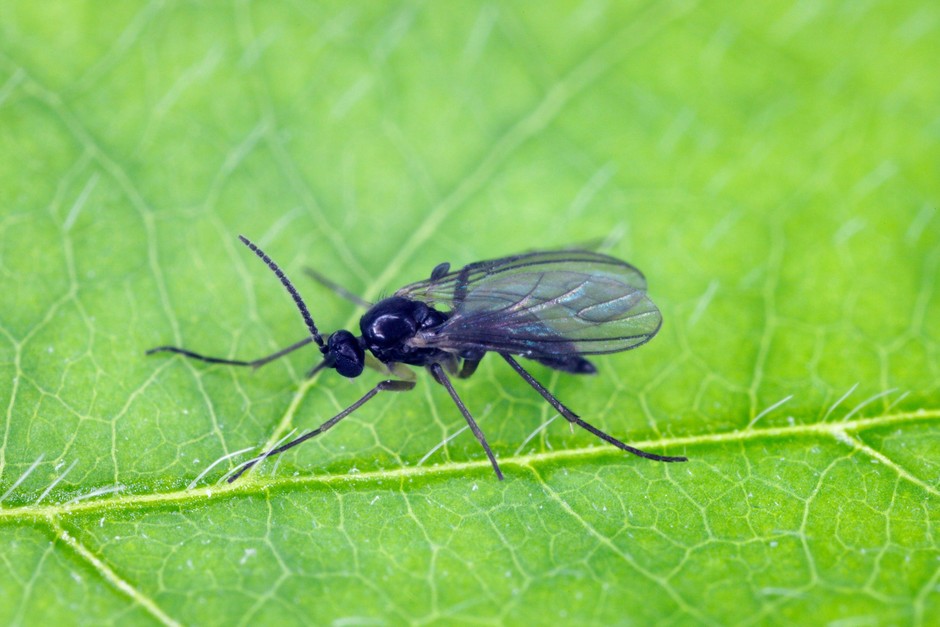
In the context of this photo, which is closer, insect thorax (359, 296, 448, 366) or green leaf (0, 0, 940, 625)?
green leaf (0, 0, 940, 625)

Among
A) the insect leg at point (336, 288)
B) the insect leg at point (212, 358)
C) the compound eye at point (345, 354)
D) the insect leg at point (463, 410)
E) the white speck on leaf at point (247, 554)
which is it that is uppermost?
the insect leg at point (336, 288)

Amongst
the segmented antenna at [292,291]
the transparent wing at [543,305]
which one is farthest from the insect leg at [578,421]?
the segmented antenna at [292,291]

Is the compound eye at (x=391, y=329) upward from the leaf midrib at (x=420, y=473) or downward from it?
upward

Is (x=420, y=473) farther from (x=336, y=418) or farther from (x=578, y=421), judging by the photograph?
(x=578, y=421)

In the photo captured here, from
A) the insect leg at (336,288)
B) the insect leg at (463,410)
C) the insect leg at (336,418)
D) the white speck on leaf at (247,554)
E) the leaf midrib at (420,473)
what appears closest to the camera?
the white speck on leaf at (247,554)

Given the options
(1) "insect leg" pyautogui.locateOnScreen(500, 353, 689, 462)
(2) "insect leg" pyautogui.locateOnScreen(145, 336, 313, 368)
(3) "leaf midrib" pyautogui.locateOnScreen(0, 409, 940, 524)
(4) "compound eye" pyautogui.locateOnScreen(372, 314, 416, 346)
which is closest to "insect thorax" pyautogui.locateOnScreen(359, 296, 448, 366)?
(4) "compound eye" pyautogui.locateOnScreen(372, 314, 416, 346)

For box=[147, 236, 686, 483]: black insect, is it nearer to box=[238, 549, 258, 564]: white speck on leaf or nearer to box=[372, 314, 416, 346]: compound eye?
box=[372, 314, 416, 346]: compound eye

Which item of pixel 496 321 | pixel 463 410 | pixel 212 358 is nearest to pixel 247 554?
pixel 212 358

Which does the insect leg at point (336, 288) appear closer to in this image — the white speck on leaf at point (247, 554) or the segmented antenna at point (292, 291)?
the segmented antenna at point (292, 291)
